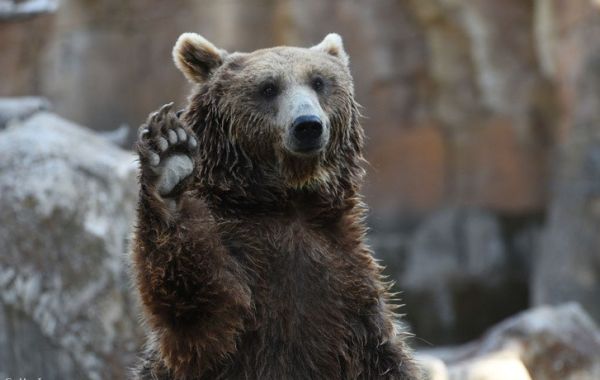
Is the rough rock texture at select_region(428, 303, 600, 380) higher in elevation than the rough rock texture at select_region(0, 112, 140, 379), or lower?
lower

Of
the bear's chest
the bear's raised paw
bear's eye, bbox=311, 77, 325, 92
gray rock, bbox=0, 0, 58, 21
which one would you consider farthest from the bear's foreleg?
gray rock, bbox=0, 0, 58, 21

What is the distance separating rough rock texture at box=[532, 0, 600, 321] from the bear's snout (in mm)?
7384

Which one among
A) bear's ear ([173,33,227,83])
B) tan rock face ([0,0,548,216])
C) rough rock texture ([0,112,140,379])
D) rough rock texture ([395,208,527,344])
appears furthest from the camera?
rough rock texture ([395,208,527,344])

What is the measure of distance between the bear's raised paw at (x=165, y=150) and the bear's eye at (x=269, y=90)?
0.80 metres

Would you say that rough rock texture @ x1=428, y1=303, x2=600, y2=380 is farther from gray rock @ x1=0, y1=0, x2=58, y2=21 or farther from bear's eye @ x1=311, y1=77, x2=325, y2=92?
gray rock @ x1=0, y1=0, x2=58, y2=21

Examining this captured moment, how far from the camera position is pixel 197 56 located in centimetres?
506

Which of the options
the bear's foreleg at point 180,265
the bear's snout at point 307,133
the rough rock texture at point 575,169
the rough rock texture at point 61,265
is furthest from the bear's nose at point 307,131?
the rough rock texture at point 575,169

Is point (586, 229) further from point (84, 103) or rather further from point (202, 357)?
point (202, 357)

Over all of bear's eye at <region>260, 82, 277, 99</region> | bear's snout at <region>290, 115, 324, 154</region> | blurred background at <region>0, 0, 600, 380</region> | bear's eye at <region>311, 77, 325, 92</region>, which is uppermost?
bear's eye at <region>311, 77, 325, 92</region>

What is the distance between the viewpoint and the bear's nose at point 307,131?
15.0ft

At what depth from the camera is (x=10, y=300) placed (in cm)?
619

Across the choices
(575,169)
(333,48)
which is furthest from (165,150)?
(575,169)

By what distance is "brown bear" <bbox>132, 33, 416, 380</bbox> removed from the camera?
13.7 feet

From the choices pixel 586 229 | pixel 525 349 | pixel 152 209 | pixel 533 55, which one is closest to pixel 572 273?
pixel 586 229
